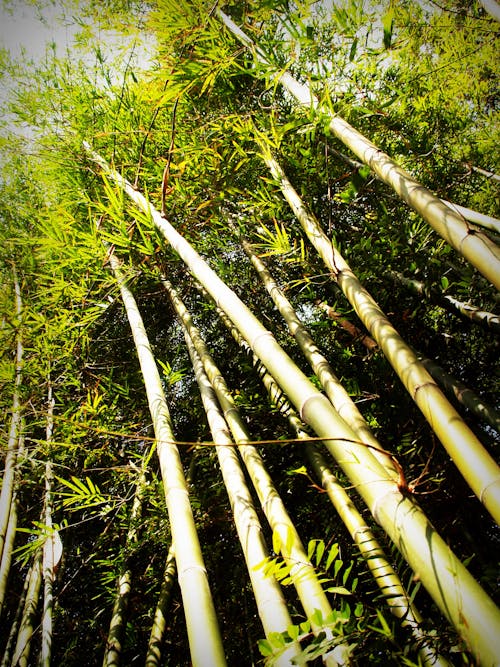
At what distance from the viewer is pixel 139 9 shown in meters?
2.17

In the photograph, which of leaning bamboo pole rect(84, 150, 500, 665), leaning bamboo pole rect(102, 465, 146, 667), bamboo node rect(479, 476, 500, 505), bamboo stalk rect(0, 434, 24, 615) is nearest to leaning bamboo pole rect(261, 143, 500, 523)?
bamboo node rect(479, 476, 500, 505)

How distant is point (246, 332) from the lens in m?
1.14

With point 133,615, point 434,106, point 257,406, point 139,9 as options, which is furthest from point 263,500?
point 434,106

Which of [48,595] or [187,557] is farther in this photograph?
[48,595]

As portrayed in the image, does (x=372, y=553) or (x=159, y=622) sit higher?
(x=159, y=622)

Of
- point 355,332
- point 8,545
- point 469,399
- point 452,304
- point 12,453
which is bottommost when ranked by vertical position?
point 469,399

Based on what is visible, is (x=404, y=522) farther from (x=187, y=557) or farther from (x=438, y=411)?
(x=187, y=557)

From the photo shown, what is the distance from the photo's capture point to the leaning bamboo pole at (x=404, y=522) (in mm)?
560

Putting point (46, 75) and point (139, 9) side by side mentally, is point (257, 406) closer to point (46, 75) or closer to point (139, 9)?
point (139, 9)

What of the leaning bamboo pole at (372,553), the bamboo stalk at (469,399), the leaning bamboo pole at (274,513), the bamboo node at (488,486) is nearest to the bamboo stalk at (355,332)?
the bamboo stalk at (469,399)

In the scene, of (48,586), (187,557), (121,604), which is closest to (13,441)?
(48,586)

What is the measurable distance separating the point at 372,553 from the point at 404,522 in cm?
48

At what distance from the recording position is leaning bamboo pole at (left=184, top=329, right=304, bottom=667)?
86cm

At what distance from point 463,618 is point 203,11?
2.75 meters
